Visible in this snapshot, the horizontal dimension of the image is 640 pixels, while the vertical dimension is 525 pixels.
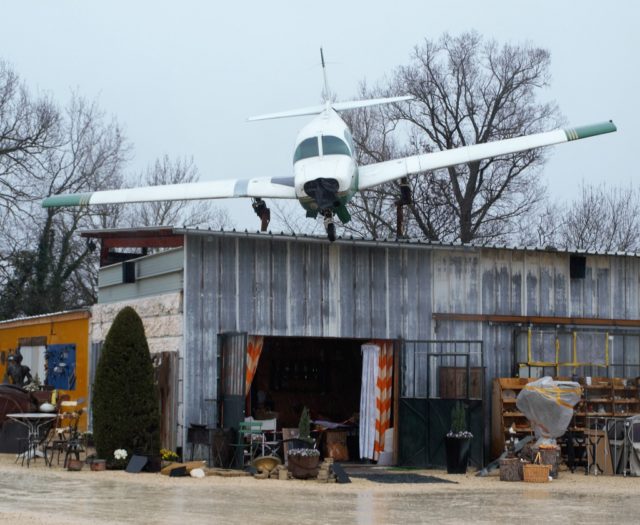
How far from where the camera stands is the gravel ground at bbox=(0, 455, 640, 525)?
474 inches

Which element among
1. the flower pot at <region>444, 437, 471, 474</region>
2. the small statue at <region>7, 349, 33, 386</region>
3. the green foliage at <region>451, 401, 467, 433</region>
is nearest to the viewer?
the flower pot at <region>444, 437, 471, 474</region>

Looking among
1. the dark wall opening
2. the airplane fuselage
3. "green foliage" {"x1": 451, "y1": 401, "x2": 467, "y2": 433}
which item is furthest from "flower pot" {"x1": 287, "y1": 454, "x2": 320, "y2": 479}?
the dark wall opening

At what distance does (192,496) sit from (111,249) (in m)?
10.0

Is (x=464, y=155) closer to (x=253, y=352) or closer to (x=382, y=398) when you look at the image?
(x=382, y=398)

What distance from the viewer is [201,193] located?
24.0 m

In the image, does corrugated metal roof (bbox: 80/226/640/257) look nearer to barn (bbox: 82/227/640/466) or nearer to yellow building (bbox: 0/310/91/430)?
barn (bbox: 82/227/640/466)

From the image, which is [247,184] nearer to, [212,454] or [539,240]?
[212,454]

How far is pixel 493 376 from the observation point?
20797 mm

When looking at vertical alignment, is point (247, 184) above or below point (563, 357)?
above

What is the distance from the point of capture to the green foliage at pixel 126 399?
57.4ft

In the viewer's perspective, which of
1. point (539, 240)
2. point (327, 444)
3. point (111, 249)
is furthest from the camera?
point (539, 240)

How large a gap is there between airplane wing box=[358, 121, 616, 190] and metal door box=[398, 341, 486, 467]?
4.87 m

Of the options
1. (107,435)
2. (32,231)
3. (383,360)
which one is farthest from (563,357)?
(32,231)

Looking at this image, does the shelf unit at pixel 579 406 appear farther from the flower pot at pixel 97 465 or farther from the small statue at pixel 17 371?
the small statue at pixel 17 371
